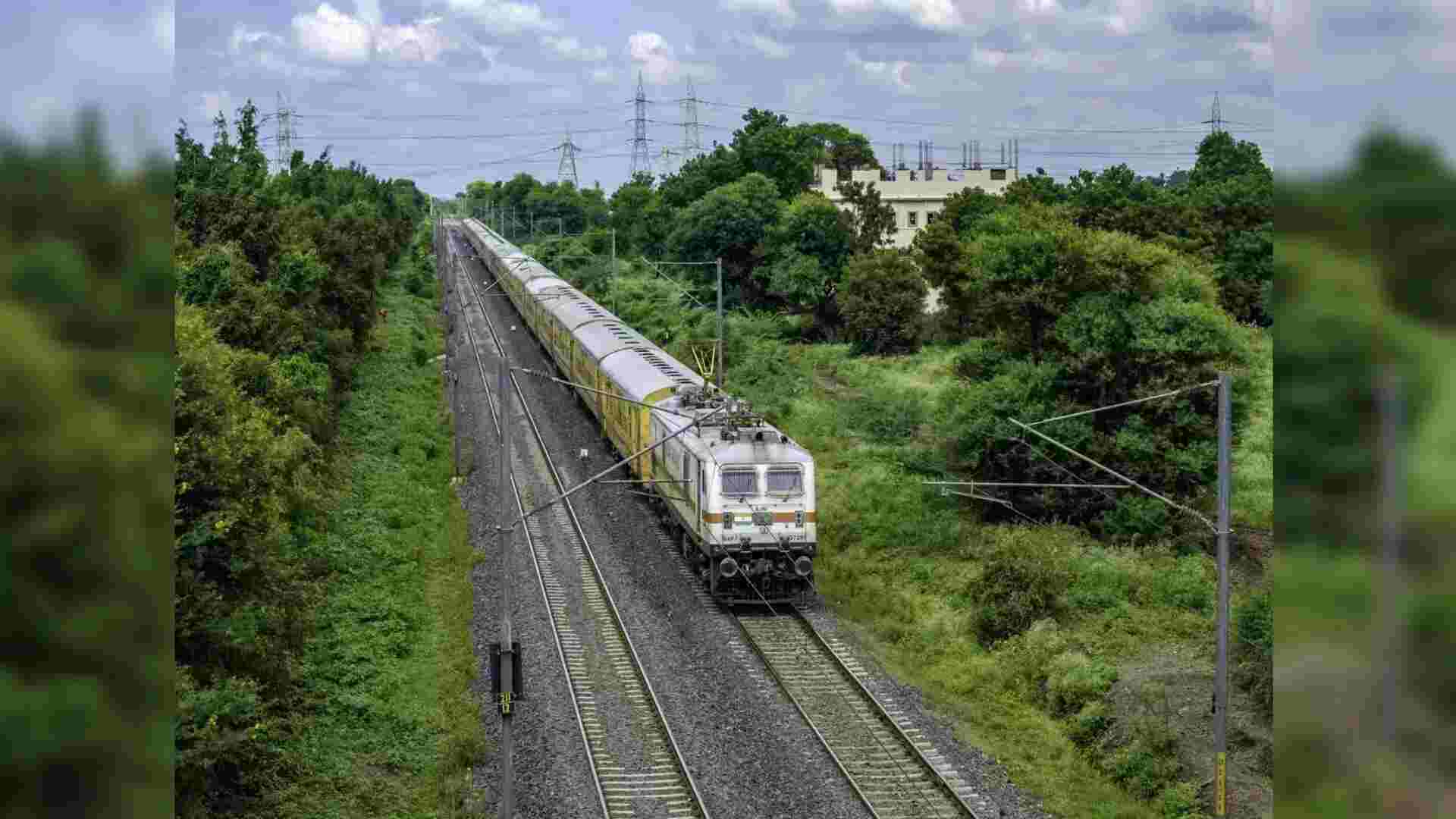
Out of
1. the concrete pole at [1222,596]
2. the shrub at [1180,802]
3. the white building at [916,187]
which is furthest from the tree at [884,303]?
the concrete pole at [1222,596]

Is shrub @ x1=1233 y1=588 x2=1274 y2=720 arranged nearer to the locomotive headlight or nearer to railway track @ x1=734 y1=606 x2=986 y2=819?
railway track @ x1=734 y1=606 x2=986 y2=819

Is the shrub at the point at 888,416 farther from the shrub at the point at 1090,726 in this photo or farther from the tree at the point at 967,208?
the tree at the point at 967,208

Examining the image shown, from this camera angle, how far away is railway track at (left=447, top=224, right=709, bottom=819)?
15281 mm

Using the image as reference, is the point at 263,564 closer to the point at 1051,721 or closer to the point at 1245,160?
the point at 1051,721

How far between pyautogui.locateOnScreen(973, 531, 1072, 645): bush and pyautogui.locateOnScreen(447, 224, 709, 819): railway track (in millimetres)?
5387

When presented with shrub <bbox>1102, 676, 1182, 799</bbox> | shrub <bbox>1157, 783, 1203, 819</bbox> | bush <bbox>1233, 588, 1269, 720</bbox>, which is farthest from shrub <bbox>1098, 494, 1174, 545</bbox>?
shrub <bbox>1157, 783, 1203, 819</bbox>

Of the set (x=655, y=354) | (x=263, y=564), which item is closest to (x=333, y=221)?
(x=655, y=354)

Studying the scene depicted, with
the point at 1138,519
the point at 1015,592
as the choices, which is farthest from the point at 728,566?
the point at 1138,519

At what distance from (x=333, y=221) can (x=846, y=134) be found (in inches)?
1622

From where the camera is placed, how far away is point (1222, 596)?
1351cm

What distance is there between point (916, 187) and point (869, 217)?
7.24 m

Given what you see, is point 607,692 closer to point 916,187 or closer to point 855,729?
point 855,729

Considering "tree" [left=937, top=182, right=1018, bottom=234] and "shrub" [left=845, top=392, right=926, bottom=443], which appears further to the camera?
"tree" [left=937, top=182, right=1018, bottom=234]
